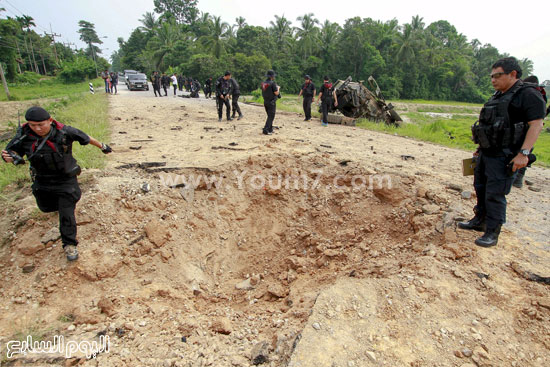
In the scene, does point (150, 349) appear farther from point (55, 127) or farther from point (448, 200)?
point (448, 200)

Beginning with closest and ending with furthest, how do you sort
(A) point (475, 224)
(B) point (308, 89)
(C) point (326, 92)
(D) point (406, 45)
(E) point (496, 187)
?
(E) point (496, 187), (A) point (475, 224), (B) point (308, 89), (C) point (326, 92), (D) point (406, 45)

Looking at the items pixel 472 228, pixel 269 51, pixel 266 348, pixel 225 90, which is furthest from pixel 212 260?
pixel 269 51

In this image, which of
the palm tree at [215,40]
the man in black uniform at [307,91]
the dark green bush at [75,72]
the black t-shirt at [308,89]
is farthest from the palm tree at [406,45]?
the dark green bush at [75,72]

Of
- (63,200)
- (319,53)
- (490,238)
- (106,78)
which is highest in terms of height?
(319,53)

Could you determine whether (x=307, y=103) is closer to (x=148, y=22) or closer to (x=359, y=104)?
(x=359, y=104)

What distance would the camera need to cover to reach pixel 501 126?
8.52ft

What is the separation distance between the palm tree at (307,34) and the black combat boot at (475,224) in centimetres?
4307

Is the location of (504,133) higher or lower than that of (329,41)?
lower

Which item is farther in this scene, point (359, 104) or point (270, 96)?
point (359, 104)

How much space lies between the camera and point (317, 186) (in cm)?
457

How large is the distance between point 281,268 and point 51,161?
267cm

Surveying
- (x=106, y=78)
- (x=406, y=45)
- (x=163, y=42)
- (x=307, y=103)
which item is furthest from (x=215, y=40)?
(x=307, y=103)

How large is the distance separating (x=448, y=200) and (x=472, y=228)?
79cm

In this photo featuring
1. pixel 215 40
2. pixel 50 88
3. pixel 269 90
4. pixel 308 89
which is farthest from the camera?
pixel 215 40
